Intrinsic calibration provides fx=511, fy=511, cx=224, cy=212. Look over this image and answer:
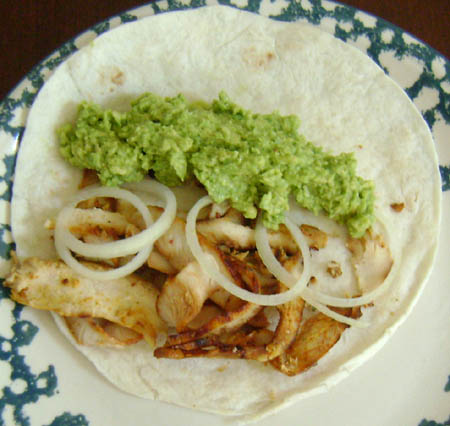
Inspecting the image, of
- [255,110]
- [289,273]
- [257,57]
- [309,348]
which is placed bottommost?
[309,348]

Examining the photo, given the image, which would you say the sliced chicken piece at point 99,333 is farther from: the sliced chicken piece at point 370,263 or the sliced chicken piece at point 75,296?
the sliced chicken piece at point 370,263

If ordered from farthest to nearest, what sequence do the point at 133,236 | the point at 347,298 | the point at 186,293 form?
the point at 347,298 < the point at 133,236 < the point at 186,293

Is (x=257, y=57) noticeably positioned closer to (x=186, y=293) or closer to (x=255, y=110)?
(x=255, y=110)

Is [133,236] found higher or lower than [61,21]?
lower

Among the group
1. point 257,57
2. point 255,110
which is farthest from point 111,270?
point 257,57

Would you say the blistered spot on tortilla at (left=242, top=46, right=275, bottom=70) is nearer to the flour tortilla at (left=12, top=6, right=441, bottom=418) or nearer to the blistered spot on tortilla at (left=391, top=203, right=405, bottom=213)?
the flour tortilla at (left=12, top=6, right=441, bottom=418)

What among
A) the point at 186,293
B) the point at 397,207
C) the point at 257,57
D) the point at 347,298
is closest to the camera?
the point at 186,293

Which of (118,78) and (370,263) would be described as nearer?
(370,263)

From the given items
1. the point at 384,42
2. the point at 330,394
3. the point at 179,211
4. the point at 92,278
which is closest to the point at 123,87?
the point at 179,211
